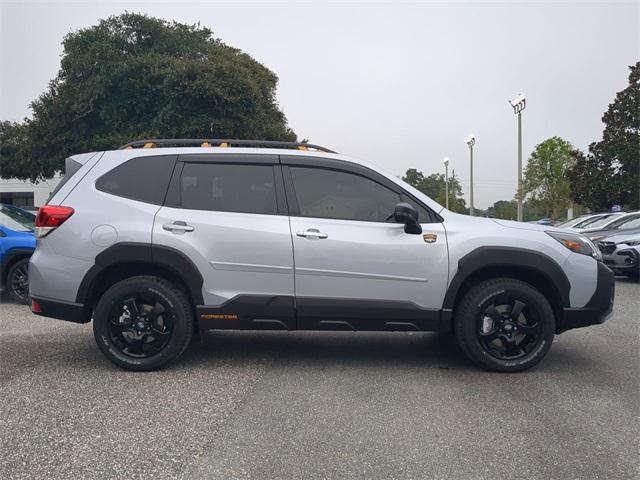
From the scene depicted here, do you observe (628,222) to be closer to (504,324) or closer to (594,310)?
(594,310)

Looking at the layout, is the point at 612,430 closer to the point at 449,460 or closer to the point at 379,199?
the point at 449,460

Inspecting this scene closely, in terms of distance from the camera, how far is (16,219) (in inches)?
341

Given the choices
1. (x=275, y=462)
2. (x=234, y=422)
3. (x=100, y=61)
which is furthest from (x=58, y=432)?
(x=100, y=61)

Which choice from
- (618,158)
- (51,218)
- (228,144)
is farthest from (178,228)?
(618,158)

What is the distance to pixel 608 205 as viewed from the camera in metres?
37.0

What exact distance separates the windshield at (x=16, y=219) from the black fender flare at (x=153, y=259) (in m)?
4.32

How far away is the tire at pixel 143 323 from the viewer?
4.75 meters

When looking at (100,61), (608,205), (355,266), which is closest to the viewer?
(355,266)

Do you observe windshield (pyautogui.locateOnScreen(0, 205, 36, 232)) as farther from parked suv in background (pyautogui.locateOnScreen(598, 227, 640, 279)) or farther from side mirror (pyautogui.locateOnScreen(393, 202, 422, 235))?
parked suv in background (pyautogui.locateOnScreen(598, 227, 640, 279))

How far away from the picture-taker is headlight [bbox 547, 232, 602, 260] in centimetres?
494

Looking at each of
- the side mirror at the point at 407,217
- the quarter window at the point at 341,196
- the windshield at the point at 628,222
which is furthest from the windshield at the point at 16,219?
the windshield at the point at 628,222

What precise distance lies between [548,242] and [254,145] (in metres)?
2.76

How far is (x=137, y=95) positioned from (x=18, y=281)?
20.2 metres

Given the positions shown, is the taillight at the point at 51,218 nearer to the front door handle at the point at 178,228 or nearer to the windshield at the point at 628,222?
the front door handle at the point at 178,228
